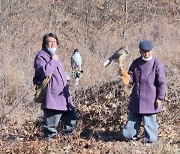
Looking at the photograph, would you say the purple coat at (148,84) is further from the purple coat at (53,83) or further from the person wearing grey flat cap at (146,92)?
the purple coat at (53,83)

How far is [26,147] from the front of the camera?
5.98m

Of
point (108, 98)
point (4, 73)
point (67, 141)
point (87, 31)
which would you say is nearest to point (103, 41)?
point (87, 31)

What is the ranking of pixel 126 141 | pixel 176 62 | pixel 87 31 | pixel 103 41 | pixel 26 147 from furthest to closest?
pixel 87 31 → pixel 103 41 → pixel 176 62 → pixel 126 141 → pixel 26 147

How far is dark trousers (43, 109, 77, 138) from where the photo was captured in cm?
612

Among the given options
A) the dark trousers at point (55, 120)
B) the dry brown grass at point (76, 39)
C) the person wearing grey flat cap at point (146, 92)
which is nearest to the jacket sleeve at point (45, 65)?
the dark trousers at point (55, 120)

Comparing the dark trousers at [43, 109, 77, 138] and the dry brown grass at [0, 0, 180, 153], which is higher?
the dry brown grass at [0, 0, 180, 153]

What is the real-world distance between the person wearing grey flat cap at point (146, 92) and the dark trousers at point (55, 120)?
26.9 inches

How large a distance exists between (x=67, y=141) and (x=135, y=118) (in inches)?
36.4

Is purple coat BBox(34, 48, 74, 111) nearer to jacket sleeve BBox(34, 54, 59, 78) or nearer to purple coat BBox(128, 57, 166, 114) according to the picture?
jacket sleeve BBox(34, 54, 59, 78)

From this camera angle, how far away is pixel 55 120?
241 inches

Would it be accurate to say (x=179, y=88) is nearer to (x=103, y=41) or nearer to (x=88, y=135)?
(x=88, y=135)

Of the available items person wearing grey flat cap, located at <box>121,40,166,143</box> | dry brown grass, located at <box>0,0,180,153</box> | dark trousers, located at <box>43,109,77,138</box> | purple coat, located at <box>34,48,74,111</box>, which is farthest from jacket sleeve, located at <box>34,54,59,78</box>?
dry brown grass, located at <box>0,0,180,153</box>

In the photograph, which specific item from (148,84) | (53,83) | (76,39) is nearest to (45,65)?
(53,83)

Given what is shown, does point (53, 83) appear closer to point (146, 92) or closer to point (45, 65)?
point (45, 65)
